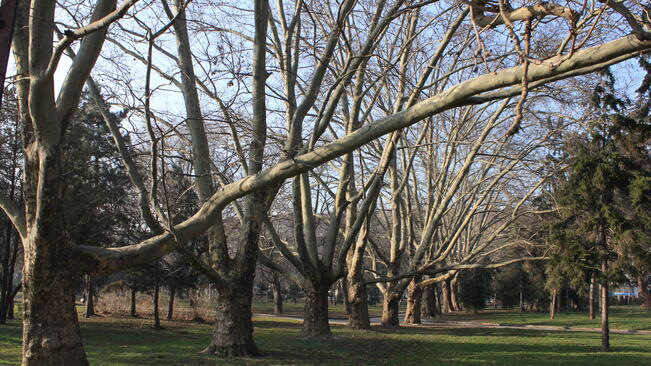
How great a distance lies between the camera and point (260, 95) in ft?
37.0

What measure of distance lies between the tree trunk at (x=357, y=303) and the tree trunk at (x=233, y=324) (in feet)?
31.3

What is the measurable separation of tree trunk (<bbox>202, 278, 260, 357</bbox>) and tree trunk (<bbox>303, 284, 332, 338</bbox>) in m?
4.61

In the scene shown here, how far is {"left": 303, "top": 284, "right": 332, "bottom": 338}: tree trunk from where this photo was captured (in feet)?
51.3

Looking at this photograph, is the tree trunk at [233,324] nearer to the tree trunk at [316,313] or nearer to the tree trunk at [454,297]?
the tree trunk at [316,313]

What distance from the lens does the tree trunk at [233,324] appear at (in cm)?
1085

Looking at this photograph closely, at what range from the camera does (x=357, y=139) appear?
19.0 feet

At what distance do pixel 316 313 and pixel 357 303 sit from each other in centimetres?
554

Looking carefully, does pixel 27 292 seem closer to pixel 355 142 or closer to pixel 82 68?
pixel 82 68

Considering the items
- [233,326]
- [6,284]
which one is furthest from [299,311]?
[233,326]

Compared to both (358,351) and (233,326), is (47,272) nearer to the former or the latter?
(233,326)

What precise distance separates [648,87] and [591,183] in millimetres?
2807

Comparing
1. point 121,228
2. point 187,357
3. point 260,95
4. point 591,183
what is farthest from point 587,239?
point 121,228

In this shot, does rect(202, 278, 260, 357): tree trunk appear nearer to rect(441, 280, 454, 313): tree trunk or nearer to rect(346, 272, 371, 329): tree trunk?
rect(346, 272, 371, 329): tree trunk

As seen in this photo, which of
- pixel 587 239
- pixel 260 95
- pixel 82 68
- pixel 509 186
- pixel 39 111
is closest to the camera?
pixel 39 111
